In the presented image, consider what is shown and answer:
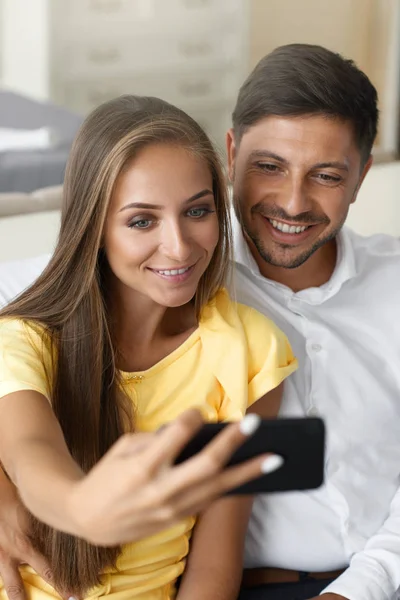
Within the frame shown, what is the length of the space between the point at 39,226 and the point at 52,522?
1111mm

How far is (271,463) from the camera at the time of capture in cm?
83

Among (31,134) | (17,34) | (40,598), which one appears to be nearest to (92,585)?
(40,598)

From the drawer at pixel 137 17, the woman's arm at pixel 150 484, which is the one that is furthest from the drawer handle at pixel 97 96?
the woman's arm at pixel 150 484

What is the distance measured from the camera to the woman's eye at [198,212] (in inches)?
49.9

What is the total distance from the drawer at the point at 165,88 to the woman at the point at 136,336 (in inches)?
141

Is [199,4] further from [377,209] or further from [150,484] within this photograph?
[150,484]

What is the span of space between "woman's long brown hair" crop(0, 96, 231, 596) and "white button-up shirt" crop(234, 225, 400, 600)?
0.90 ft

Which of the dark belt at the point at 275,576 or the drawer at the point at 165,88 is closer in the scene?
the dark belt at the point at 275,576

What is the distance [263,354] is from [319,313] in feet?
0.69

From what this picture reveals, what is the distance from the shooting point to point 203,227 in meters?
1.27

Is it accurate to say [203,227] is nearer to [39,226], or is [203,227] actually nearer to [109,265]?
[109,265]

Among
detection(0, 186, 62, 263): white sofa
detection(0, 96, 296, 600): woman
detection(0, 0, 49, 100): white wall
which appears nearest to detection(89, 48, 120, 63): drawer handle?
detection(0, 0, 49, 100): white wall

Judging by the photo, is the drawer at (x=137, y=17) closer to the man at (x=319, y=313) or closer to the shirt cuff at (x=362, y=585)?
the man at (x=319, y=313)

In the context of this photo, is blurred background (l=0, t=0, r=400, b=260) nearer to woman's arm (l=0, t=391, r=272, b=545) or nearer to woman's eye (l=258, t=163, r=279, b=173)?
woman's eye (l=258, t=163, r=279, b=173)
